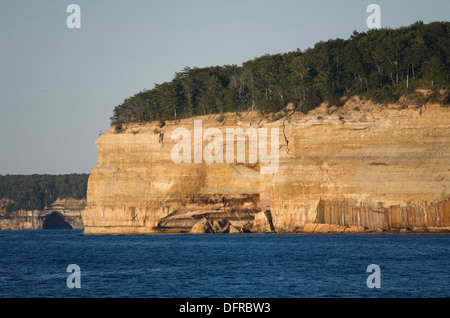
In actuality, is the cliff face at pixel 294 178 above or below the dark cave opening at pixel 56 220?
above

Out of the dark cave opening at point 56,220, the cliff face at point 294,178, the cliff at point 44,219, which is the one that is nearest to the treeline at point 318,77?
the cliff face at point 294,178

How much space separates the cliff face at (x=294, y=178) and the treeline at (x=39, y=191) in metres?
87.8

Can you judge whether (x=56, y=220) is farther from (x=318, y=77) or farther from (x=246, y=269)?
(x=246, y=269)

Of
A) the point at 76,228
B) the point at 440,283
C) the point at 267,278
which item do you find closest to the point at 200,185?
the point at 267,278

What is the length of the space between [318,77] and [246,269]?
35817 millimetres

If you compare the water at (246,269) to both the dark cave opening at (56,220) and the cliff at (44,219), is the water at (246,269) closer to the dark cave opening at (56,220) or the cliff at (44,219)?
the cliff at (44,219)

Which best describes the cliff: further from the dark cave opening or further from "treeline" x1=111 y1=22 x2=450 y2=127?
"treeline" x1=111 y1=22 x2=450 y2=127

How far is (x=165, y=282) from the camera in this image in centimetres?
2944

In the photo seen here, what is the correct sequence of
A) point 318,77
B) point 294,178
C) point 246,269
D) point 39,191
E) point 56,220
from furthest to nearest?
point 39,191 < point 56,220 < point 318,77 < point 294,178 < point 246,269

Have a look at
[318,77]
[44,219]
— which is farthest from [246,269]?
[44,219]

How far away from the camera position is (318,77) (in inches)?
2584

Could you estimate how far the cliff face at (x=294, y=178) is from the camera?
176 ft

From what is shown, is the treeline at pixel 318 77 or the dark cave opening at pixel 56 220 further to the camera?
the dark cave opening at pixel 56 220

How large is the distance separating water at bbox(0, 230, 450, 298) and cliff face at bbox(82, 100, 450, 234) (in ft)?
13.6
